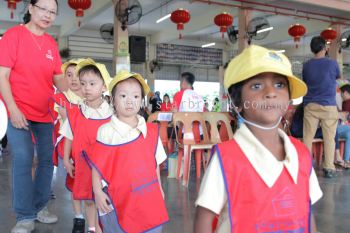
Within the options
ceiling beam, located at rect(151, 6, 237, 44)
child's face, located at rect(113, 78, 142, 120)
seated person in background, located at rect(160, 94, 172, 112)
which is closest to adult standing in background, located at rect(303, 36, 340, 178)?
seated person in background, located at rect(160, 94, 172, 112)

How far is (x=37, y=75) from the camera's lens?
2.17m

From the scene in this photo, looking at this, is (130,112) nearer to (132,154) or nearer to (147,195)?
(132,154)

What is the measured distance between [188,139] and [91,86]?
2.34 metres

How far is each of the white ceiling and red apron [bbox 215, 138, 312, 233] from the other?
7.77 metres

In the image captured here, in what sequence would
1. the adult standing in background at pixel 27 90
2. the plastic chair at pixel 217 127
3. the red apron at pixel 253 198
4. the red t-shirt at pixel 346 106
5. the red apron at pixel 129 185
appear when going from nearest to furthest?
the red apron at pixel 253 198 → the red apron at pixel 129 185 → the adult standing in background at pixel 27 90 → the plastic chair at pixel 217 127 → the red t-shirt at pixel 346 106

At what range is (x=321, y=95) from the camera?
411 centimetres

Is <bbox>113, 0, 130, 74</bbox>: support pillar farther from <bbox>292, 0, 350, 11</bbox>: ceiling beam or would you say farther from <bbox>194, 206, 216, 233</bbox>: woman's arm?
<bbox>194, 206, 216, 233</bbox>: woman's arm

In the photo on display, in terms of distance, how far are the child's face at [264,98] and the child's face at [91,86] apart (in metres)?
1.09

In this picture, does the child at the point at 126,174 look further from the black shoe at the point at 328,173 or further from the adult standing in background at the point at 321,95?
the black shoe at the point at 328,173

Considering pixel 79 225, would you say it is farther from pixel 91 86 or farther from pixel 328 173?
pixel 328 173

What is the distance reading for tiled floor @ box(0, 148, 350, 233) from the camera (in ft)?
8.10

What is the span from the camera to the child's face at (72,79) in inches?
95.0

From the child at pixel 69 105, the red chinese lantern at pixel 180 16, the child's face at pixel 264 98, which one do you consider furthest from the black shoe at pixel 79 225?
the red chinese lantern at pixel 180 16

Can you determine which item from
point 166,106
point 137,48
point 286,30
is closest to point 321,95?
point 166,106
